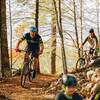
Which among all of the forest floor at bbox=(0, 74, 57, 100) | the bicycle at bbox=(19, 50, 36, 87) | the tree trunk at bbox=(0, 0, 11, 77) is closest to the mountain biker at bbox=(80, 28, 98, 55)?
the forest floor at bbox=(0, 74, 57, 100)

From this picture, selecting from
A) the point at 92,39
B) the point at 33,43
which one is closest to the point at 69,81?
the point at 33,43

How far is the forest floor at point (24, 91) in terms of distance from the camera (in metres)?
11.8

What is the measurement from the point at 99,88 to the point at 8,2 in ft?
76.6

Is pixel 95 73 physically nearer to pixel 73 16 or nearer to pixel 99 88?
pixel 99 88

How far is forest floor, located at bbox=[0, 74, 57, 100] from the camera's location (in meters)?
11.8

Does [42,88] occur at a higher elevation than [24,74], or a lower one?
lower

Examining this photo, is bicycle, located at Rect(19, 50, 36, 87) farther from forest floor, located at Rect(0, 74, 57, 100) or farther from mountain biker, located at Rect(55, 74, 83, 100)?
mountain biker, located at Rect(55, 74, 83, 100)

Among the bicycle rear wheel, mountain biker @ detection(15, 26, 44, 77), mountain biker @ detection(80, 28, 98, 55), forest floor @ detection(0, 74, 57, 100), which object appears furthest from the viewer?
mountain biker @ detection(80, 28, 98, 55)

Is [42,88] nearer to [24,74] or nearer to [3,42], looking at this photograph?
[24,74]

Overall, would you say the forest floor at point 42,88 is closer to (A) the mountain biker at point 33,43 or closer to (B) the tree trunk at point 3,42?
(A) the mountain biker at point 33,43

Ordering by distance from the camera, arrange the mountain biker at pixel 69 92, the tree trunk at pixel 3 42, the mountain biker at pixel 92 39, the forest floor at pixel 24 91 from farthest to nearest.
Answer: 1. the tree trunk at pixel 3 42
2. the mountain biker at pixel 92 39
3. the forest floor at pixel 24 91
4. the mountain biker at pixel 69 92

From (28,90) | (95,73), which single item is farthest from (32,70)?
(95,73)

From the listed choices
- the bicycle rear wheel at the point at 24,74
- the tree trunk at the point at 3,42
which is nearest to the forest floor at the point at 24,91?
the bicycle rear wheel at the point at 24,74

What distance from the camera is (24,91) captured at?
12859 mm
